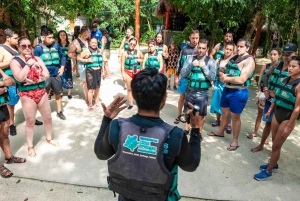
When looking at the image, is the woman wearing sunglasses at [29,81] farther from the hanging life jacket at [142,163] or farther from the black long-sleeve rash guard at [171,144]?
the hanging life jacket at [142,163]

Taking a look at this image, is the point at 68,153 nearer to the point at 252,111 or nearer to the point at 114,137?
the point at 114,137

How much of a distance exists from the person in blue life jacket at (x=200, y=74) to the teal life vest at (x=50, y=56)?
8.64ft

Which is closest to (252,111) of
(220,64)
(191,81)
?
(220,64)

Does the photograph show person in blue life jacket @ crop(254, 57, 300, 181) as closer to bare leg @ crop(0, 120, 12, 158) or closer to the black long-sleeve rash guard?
the black long-sleeve rash guard

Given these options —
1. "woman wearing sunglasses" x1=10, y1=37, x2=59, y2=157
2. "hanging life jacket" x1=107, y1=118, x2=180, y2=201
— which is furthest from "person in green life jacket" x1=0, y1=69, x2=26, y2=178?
"hanging life jacket" x1=107, y1=118, x2=180, y2=201

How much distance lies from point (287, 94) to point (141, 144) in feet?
7.99

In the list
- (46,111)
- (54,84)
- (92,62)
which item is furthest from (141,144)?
(92,62)

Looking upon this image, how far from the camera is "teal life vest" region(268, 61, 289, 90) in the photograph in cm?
386

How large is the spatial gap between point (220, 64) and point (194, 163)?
3.53m

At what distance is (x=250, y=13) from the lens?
7.75 meters

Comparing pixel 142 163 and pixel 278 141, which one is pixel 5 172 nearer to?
pixel 142 163

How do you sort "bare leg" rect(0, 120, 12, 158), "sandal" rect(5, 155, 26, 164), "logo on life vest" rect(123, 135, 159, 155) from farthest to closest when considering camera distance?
"sandal" rect(5, 155, 26, 164) < "bare leg" rect(0, 120, 12, 158) < "logo on life vest" rect(123, 135, 159, 155)

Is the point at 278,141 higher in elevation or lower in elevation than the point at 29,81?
lower

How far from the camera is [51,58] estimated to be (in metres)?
5.07
